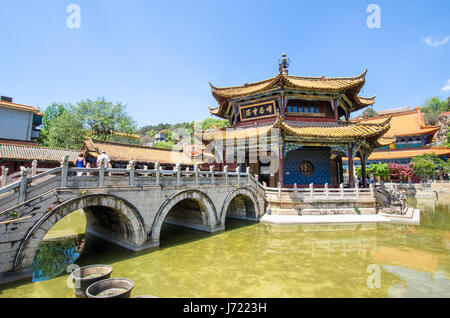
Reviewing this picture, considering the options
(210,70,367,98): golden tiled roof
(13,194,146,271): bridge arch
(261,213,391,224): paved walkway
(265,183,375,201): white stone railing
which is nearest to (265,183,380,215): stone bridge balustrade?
(265,183,375,201): white stone railing

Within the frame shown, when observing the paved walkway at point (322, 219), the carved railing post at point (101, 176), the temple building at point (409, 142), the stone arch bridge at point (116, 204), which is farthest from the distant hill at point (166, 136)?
the carved railing post at point (101, 176)

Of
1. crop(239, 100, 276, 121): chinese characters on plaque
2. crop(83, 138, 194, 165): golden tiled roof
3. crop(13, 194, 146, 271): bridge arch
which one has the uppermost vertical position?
crop(239, 100, 276, 121): chinese characters on plaque

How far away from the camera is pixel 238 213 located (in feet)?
56.4

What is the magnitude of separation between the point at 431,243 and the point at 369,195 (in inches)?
227

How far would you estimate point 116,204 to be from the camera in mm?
8891

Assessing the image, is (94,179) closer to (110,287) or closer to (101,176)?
(101,176)

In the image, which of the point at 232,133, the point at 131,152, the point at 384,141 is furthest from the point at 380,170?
the point at 131,152

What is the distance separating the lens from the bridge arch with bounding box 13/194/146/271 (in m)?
6.68

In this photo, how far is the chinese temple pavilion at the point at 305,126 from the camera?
666 inches

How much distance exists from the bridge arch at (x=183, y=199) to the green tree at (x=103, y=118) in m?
24.1

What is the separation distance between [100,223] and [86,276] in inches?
219

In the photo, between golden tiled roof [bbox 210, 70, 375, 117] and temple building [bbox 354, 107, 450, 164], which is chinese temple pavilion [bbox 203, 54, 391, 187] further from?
temple building [bbox 354, 107, 450, 164]

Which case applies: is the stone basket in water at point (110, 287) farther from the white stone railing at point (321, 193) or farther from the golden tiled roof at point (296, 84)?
the golden tiled roof at point (296, 84)

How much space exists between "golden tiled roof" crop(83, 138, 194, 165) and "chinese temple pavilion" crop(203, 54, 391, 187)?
668 cm
